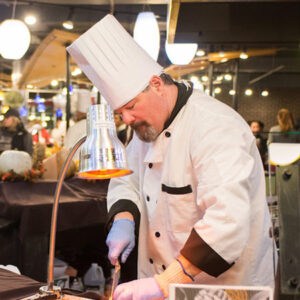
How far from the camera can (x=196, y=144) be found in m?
1.48

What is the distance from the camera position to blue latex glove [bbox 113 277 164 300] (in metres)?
1.24

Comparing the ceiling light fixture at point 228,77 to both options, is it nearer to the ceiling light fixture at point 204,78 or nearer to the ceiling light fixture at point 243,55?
the ceiling light fixture at point 243,55

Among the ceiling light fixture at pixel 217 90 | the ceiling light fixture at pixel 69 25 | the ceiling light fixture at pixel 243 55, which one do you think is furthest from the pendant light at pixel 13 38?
the ceiling light fixture at pixel 243 55

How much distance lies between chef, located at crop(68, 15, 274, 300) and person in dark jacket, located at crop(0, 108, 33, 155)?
11.3 feet

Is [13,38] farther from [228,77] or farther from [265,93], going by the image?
[265,93]

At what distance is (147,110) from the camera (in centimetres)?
155

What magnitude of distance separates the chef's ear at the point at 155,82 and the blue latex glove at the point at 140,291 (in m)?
0.67

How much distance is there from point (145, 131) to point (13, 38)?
139 inches

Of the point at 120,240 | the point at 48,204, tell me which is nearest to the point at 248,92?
the point at 48,204

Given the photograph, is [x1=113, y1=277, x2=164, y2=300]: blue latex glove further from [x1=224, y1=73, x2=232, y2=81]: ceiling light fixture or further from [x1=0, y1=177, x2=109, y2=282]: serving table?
[x1=224, y1=73, x2=232, y2=81]: ceiling light fixture

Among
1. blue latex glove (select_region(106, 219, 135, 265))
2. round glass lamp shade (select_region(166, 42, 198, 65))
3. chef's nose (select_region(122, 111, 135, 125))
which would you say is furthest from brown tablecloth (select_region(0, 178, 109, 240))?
chef's nose (select_region(122, 111, 135, 125))

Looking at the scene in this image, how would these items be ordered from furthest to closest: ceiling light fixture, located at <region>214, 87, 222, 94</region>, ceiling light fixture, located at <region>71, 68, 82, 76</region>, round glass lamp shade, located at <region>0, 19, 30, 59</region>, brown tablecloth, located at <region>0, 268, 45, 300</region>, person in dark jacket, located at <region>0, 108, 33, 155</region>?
1. ceiling light fixture, located at <region>71, 68, 82, 76</region>
2. person in dark jacket, located at <region>0, 108, 33, 155</region>
3. round glass lamp shade, located at <region>0, 19, 30, 59</region>
4. ceiling light fixture, located at <region>214, 87, 222, 94</region>
5. brown tablecloth, located at <region>0, 268, 45, 300</region>

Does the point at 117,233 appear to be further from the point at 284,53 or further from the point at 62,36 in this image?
the point at 62,36

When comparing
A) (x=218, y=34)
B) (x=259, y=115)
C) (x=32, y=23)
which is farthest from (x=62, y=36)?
(x=32, y=23)
